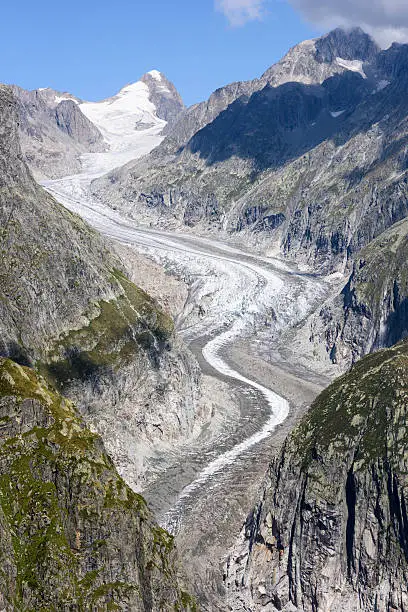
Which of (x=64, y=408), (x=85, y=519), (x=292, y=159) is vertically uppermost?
(x=292, y=159)

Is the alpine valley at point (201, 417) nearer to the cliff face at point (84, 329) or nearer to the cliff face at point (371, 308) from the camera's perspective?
the cliff face at point (84, 329)

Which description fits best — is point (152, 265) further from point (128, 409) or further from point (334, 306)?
point (128, 409)

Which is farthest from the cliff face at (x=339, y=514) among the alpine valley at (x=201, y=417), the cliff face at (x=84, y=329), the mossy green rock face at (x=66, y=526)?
the cliff face at (x=84, y=329)

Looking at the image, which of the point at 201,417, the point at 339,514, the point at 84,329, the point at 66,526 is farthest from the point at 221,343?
the point at 66,526

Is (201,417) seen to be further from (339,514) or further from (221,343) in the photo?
(221,343)

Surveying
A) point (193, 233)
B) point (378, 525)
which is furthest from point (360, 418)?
point (193, 233)

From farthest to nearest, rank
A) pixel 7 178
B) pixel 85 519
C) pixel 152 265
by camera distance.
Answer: pixel 152 265, pixel 7 178, pixel 85 519

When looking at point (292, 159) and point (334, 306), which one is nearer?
point (334, 306)

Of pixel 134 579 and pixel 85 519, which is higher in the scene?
pixel 85 519
